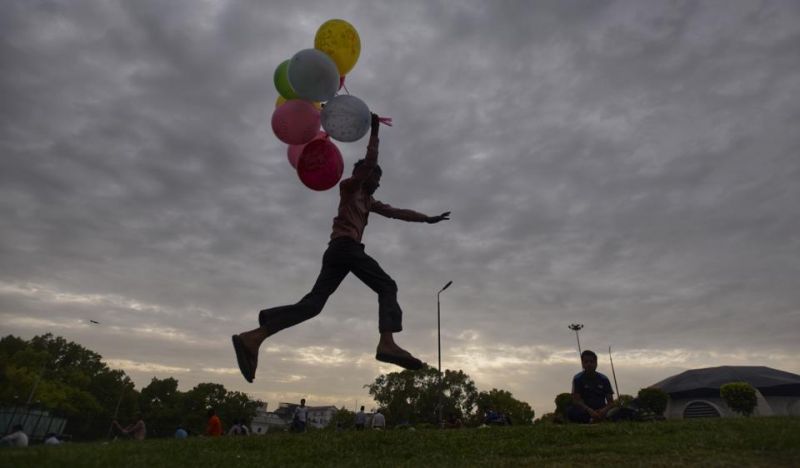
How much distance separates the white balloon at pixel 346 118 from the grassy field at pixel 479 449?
3881 millimetres

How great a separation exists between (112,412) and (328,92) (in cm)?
8132

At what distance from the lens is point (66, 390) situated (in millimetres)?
57375

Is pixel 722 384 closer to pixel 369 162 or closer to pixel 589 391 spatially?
pixel 589 391

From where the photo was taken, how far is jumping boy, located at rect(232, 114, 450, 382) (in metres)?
5.73

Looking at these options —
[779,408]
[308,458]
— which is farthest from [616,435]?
[779,408]

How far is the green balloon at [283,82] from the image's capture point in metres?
6.65

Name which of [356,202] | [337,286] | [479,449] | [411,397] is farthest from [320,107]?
[411,397]

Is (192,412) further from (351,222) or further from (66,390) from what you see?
(351,222)

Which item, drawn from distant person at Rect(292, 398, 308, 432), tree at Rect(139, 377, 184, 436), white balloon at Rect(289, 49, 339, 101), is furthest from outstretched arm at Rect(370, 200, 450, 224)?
tree at Rect(139, 377, 184, 436)

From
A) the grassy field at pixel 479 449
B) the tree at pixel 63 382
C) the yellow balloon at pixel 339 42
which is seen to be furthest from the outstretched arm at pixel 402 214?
the tree at pixel 63 382

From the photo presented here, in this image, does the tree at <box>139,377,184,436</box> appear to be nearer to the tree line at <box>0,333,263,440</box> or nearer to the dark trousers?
the tree line at <box>0,333,263,440</box>

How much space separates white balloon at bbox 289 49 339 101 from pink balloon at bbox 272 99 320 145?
23 centimetres

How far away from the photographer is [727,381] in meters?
43.8

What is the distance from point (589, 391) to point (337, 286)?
6113 millimetres
